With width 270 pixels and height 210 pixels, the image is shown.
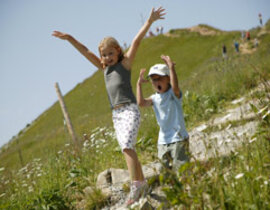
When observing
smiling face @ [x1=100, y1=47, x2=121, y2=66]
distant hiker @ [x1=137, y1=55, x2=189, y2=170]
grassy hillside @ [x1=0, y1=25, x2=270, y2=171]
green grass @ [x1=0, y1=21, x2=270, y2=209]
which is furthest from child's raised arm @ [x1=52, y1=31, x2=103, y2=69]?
grassy hillside @ [x1=0, y1=25, x2=270, y2=171]

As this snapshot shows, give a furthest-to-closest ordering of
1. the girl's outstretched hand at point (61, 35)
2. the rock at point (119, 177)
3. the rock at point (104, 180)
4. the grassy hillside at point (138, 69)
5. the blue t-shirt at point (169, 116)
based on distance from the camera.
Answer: the grassy hillside at point (138, 69)
the rock at point (104, 180)
the rock at point (119, 177)
the girl's outstretched hand at point (61, 35)
the blue t-shirt at point (169, 116)

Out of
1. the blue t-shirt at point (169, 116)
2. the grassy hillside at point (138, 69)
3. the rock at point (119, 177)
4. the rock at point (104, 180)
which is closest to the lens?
the blue t-shirt at point (169, 116)

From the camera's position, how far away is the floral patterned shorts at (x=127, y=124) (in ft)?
9.47

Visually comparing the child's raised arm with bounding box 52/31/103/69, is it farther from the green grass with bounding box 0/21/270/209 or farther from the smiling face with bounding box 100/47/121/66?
the green grass with bounding box 0/21/270/209

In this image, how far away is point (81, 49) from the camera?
339 centimetres

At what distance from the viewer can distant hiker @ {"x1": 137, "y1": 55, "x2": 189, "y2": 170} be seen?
2.87 m

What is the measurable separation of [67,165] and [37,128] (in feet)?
93.7

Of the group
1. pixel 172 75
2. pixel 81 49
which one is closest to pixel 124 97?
pixel 172 75

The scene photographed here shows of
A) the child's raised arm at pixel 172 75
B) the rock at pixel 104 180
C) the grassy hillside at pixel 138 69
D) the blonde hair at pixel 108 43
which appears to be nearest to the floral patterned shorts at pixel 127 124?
the child's raised arm at pixel 172 75

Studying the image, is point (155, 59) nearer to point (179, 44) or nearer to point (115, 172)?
point (179, 44)

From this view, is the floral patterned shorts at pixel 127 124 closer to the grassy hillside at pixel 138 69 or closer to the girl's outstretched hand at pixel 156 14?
the girl's outstretched hand at pixel 156 14

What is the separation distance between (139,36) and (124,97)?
29.7 inches

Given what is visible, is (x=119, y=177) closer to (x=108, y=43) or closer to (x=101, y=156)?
(x=101, y=156)

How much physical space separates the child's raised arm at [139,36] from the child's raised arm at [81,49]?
40cm
